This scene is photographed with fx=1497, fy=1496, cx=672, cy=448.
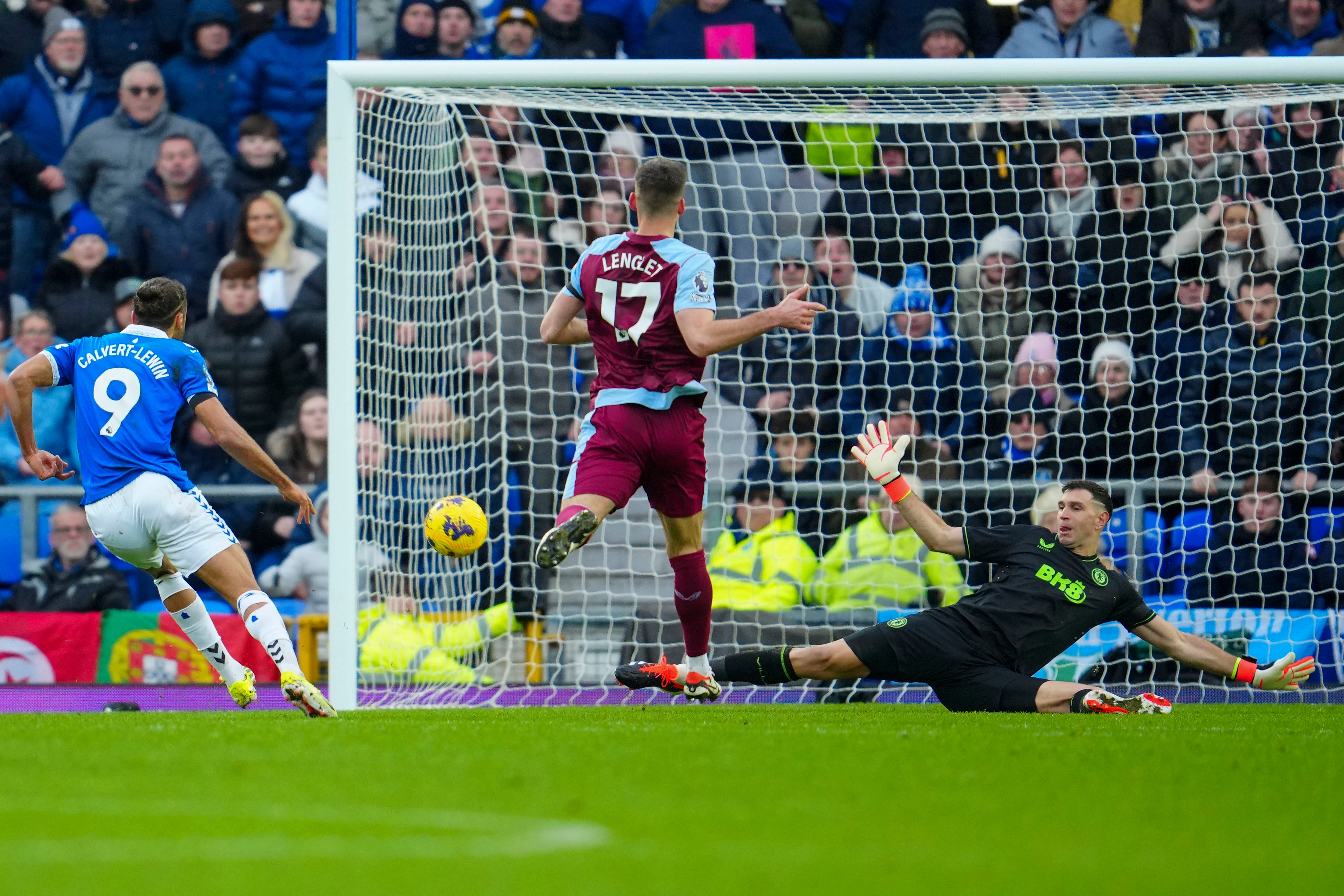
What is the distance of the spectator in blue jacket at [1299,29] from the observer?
10141 mm

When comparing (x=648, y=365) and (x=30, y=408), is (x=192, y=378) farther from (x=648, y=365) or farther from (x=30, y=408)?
(x=648, y=365)

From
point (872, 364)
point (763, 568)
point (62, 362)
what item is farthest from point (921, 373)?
point (62, 362)

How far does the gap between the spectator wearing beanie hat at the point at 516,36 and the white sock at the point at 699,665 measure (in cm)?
546

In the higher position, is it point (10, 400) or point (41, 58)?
point (41, 58)

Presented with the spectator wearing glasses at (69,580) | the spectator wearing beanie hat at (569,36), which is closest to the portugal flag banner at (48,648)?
the spectator wearing glasses at (69,580)

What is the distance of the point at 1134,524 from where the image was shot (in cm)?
812

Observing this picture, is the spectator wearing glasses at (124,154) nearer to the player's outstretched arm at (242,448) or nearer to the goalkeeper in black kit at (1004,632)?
the player's outstretched arm at (242,448)

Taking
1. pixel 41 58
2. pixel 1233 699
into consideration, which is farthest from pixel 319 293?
pixel 1233 699

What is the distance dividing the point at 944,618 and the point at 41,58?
8.01m

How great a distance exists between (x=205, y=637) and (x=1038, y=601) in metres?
3.40

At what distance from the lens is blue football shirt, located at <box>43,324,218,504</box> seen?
5.57 meters

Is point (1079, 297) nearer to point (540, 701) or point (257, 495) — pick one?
point (540, 701)

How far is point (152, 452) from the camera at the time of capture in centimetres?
561

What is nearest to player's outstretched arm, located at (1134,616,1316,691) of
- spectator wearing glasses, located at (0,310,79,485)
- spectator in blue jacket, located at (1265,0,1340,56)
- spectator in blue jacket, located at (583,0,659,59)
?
spectator in blue jacket, located at (1265,0,1340,56)
